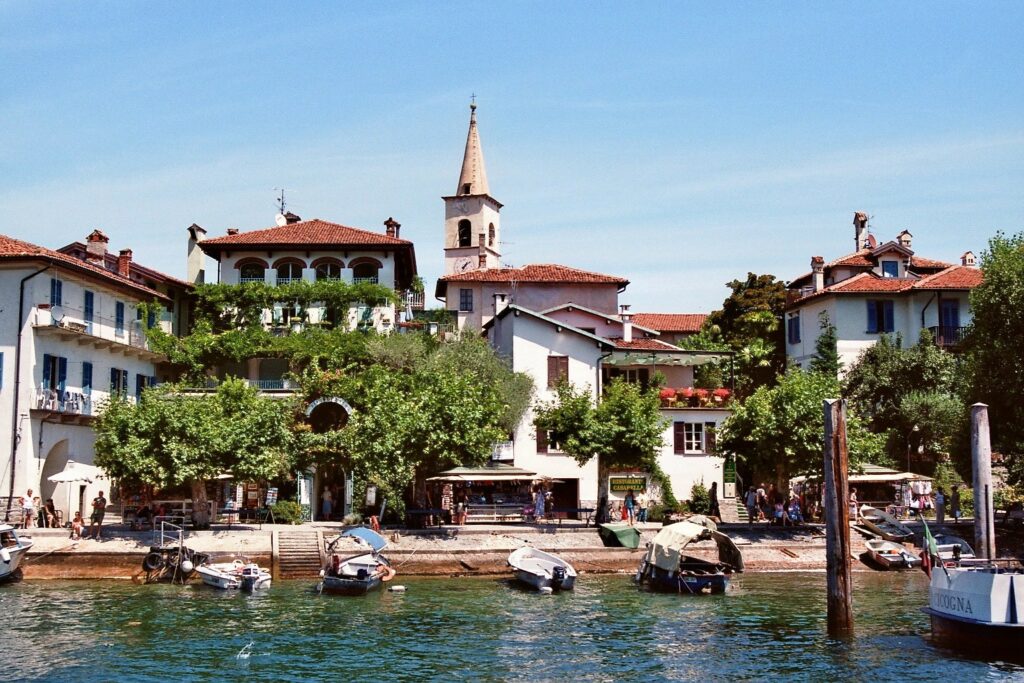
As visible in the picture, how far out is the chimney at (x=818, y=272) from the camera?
65.8m

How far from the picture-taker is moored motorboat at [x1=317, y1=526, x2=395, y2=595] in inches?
1517

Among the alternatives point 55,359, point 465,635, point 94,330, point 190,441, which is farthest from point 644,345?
point 465,635

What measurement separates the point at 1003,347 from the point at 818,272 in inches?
856

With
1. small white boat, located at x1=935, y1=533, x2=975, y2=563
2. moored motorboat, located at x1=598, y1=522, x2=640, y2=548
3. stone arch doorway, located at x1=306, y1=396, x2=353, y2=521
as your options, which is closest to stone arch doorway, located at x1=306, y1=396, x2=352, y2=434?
stone arch doorway, located at x1=306, y1=396, x2=353, y2=521

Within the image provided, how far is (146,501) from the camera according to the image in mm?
49219

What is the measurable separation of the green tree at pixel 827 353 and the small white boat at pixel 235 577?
1332 inches

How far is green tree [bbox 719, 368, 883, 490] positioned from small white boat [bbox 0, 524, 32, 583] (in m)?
28.7

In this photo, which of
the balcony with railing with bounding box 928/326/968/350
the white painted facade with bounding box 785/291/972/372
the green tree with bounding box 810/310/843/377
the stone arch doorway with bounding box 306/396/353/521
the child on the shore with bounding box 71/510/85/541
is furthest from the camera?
the white painted facade with bounding box 785/291/972/372

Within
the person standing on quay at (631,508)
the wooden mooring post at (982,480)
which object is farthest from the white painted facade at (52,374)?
the wooden mooring post at (982,480)

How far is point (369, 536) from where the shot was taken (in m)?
42.6

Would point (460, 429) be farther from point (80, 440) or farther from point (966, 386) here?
point (966, 386)

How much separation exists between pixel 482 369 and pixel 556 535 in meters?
10.1

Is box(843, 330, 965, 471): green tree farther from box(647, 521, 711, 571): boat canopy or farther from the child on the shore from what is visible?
the child on the shore

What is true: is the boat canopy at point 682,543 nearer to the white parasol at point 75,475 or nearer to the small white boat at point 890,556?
the small white boat at point 890,556
